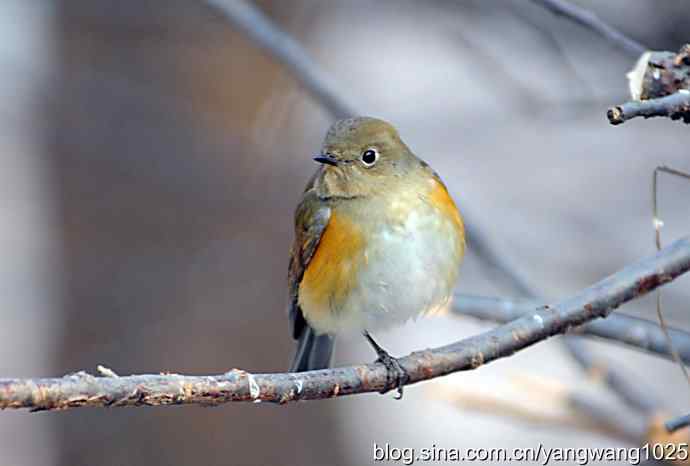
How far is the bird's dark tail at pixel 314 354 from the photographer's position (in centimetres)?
370

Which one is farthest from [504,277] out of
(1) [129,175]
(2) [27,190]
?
(2) [27,190]

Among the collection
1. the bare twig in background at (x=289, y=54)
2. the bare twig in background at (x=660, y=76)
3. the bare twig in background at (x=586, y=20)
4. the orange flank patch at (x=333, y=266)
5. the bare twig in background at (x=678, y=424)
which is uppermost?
the bare twig in background at (x=289, y=54)

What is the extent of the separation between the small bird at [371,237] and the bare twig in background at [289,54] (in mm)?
490

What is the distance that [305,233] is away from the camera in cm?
323

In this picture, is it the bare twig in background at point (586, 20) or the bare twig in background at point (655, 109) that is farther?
the bare twig in background at point (586, 20)

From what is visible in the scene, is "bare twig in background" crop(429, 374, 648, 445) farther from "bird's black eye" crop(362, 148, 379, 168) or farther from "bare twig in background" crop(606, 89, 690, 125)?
"bare twig in background" crop(606, 89, 690, 125)

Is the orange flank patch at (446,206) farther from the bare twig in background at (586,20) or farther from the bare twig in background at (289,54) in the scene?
the bare twig in background at (586,20)

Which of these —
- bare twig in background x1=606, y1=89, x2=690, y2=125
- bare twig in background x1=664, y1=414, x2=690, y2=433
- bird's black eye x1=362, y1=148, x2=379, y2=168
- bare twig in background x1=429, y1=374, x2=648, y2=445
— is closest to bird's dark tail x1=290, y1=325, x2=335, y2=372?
bare twig in background x1=429, y1=374, x2=648, y2=445

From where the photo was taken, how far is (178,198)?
206 inches

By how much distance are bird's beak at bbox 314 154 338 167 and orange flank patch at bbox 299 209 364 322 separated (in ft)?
0.51

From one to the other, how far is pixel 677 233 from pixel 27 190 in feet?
12.7

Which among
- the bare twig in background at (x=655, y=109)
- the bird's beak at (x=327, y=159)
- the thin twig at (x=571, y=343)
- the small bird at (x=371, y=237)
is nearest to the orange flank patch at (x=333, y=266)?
the small bird at (x=371, y=237)

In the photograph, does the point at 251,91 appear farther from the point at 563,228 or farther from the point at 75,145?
the point at 563,228

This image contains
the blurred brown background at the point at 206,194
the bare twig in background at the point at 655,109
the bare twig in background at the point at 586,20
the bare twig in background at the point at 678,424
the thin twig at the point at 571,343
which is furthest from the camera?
the blurred brown background at the point at 206,194
